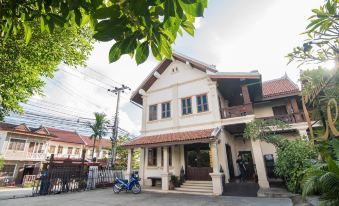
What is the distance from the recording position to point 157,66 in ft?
50.0

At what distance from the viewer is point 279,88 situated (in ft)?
47.3

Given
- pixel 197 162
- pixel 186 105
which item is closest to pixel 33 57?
pixel 186 105

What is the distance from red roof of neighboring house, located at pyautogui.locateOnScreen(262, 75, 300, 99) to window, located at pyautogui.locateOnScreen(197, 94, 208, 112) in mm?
4494

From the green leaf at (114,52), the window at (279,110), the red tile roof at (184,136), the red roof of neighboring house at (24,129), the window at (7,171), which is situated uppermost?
the red roof of neighboring house at (24,129)

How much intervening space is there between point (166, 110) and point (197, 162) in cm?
461

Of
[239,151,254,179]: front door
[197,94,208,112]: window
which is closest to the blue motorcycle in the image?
[197,94,208,112]: window

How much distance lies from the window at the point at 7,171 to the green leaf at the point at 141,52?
29.7 m

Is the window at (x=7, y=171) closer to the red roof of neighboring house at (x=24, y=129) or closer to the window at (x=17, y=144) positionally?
the window at (x=17, y=144)

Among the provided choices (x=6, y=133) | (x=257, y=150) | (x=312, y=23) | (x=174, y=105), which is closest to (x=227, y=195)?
(x=257, y=150)

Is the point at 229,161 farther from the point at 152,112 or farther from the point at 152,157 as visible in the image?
the point at 152,112

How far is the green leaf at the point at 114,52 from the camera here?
1.11 m

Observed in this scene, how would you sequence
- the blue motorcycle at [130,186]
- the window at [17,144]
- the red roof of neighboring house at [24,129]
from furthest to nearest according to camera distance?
the window at [17,144]
the red roof of neighboring house at [24,129]
the blue motorcycle at [130,186]

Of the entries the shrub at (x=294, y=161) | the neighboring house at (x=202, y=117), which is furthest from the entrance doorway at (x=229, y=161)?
the shrub at (x=294, y=161)

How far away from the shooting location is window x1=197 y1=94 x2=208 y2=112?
42.1 feet
